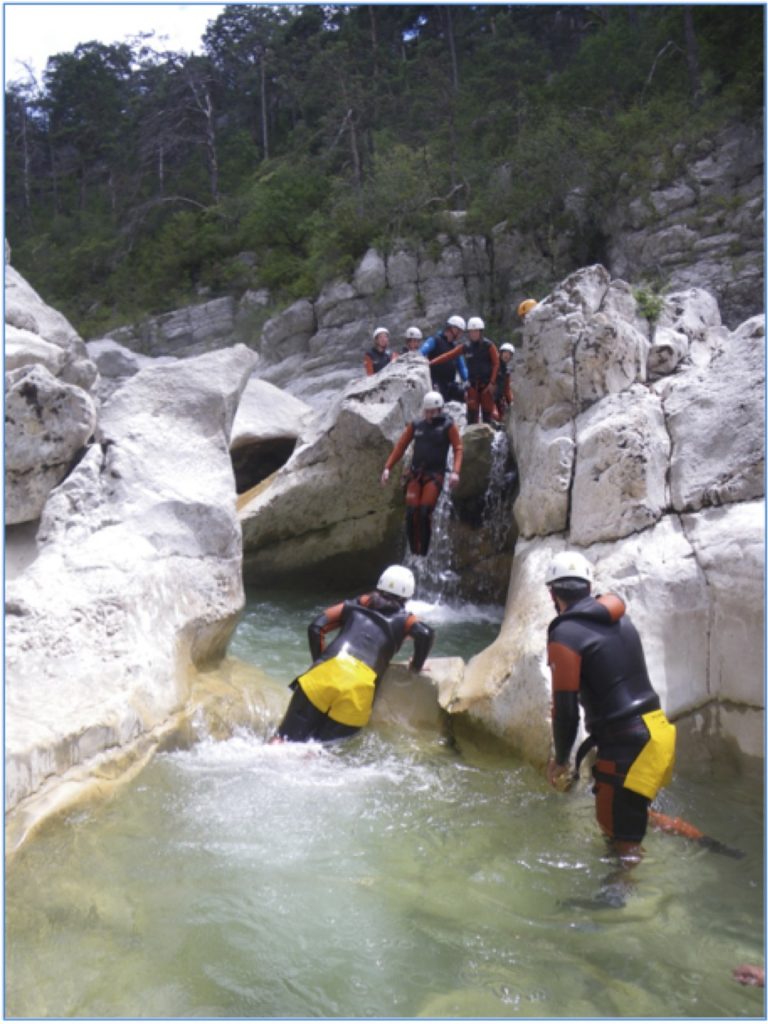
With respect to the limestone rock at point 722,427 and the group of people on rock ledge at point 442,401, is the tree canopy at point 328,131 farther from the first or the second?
the limestone rock at point 722,427

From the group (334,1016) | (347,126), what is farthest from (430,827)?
(347,126)

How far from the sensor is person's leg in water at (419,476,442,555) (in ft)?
29.0

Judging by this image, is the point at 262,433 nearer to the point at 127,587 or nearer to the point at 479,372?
the point at 479,372

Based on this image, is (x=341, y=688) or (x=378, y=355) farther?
(x=378, y=355)

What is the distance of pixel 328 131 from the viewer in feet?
95.4

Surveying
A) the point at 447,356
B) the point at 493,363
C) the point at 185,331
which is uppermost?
the point at 185,331

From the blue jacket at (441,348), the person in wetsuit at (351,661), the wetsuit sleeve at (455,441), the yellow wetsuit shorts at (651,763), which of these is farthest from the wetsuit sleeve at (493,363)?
the yellow wetsuit shorts at (651,763)

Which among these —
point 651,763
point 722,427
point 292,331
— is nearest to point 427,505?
point 722,427

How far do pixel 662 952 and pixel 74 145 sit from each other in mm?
42448

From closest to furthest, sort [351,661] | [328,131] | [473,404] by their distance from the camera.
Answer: [351,661]
[473,404]
[328,131]

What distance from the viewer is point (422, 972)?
3141 mm

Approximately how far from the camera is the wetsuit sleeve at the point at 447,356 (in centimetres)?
1087

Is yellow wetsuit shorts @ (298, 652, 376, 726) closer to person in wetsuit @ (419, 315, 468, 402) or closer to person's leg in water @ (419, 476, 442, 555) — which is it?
person's leg in water @ (419, 476, 442, 555)

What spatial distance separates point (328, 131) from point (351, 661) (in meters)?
27.9
